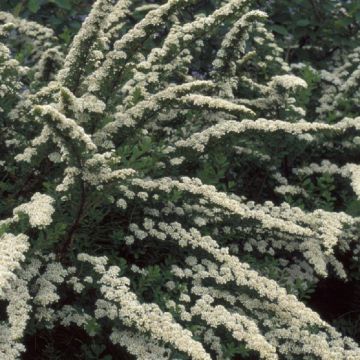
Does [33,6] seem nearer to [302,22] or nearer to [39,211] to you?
[302,22]

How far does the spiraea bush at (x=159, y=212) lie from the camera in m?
2.62

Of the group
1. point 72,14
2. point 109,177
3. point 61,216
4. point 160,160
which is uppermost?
point 72,14

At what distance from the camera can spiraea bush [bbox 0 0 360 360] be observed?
2.62 metres

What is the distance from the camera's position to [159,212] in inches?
127

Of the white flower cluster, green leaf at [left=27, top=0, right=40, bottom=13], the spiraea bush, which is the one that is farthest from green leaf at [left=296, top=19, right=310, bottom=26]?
the white flower cluster

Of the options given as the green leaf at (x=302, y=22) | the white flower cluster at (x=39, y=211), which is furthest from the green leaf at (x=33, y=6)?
the white flower cluster at (x=39, y=211)

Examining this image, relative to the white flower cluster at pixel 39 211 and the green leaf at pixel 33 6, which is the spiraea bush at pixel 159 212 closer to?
the white flower cluster at pixel 39 211

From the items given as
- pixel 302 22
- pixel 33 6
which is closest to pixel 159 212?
pixel 33 6

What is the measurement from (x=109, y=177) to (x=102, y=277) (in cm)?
44

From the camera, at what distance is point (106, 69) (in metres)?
3.21

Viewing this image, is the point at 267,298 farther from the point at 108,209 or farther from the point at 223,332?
the point at 108,209

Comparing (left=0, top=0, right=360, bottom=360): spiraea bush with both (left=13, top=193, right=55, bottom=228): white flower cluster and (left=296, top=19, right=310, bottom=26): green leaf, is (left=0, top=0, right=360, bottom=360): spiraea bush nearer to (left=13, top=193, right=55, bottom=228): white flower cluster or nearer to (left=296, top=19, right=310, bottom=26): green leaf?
(left=13, top=193, right=55, bottom=228): white flower cluster

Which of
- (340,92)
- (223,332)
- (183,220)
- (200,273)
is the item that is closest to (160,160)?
(183,220)

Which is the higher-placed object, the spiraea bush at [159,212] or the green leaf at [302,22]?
the green leaf at [302,22]
